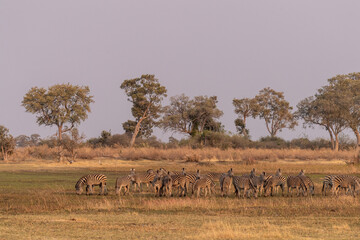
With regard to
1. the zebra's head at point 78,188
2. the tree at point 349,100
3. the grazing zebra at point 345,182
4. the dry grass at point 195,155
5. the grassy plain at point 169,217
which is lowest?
the grassy plain at point 169,217

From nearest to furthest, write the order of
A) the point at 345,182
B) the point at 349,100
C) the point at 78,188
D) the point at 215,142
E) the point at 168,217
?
1. the point at 168,217
2. the point at 345,182
3. the point at 78,188
4. the point at 215,142
5. the point at 349,100

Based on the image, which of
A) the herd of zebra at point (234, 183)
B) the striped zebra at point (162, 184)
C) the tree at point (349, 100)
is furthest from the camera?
the tree at point (349, 100)

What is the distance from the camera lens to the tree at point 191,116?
79.3 m

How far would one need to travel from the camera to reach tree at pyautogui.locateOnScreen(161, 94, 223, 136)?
79.3m

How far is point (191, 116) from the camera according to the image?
80.2 meters

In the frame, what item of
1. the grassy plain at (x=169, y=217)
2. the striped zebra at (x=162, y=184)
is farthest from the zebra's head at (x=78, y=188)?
the striped zebra at (x=162, y=184)

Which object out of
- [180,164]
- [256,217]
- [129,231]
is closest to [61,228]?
[129,231]

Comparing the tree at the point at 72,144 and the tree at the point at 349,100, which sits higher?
the tree at the point at 349,100

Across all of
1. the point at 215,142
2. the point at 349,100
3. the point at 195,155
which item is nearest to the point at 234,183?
the point at 195,155

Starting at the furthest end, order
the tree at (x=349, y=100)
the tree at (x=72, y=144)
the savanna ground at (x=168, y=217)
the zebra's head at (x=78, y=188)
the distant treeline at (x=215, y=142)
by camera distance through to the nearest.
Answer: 1. the tree at (x=349, y=100)
2. the distant treeline at (x=215, y=142)
3. the tree at (x=72, y=144)
4. the zebra's head at (x=78, y=188)
5. the savanna ground at (x=168, y=217)

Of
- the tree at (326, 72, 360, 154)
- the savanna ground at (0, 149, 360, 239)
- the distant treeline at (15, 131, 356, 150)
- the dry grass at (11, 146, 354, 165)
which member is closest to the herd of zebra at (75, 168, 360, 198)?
the savanna ground at (0, 149, 360, 239)

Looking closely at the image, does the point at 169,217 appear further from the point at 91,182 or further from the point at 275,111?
the point at 275,111

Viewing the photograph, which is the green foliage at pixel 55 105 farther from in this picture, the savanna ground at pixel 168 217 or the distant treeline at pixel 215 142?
the savanna ground at pixel 168 217

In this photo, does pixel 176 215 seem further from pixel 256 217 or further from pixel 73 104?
pixel 73 104
